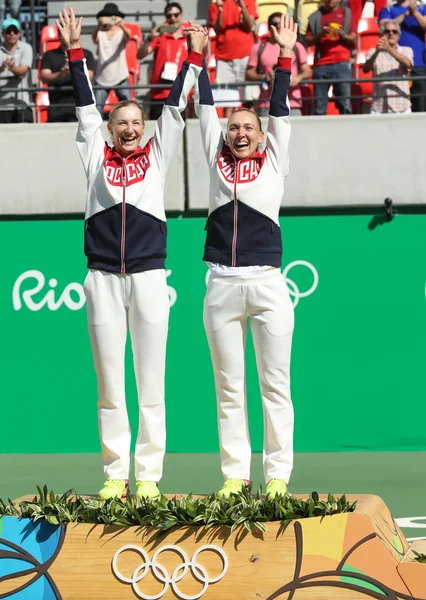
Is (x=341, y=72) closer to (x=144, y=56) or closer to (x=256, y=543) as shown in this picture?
(x=144, y=56)

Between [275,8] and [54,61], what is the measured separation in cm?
264

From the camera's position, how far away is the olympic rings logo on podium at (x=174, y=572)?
521 cm

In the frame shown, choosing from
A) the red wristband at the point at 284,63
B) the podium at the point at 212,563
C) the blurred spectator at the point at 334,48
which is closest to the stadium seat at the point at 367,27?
the blurred spectator at the point at 334,48

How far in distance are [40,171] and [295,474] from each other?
148 inches

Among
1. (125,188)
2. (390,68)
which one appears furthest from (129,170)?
(390,68)

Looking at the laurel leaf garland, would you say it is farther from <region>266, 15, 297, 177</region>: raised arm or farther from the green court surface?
the green court surface

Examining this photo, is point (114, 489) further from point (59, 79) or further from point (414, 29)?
point (414, 29)

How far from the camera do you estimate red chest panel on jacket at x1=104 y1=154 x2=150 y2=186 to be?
19.2ft

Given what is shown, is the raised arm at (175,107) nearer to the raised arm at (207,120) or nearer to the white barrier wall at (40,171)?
the raised arm at (207,120)

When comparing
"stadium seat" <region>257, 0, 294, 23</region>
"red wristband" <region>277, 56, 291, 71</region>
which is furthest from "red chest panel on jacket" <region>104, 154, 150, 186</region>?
"stadium seat" <region>257, 0, 294, 23</region>

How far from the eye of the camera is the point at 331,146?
1043 cm

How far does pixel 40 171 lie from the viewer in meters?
10.6

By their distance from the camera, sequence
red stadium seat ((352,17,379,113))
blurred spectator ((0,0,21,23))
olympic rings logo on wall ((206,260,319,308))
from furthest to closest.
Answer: blurred spectator ((0,0,21,23)) < red stadium seat ((352,17,379,113)) < olympic rings logo on wall ((206,260,319,308))

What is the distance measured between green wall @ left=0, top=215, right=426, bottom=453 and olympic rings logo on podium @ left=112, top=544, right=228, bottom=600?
197 inches
